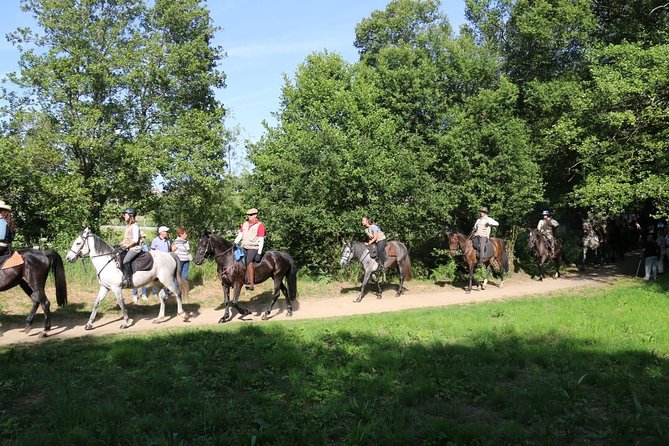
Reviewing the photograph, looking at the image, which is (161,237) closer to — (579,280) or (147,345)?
(147,345)

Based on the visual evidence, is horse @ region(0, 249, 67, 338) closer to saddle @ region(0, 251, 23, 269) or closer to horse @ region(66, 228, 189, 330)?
saddle @ region(0, 251, 23, 269)

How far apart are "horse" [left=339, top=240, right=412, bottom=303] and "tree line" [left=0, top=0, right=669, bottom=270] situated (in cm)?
220

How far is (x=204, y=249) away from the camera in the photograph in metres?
12.1

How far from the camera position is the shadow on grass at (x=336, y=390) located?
514 cm

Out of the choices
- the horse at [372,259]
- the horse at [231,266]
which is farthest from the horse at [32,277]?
the horse at [372,259]

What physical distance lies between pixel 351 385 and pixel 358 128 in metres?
13.8

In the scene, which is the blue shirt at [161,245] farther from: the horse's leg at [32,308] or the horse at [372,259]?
the horse at [372,259]

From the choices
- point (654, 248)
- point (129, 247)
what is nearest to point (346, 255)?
point (129, 247)

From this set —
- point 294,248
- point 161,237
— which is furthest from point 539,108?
point 161,237

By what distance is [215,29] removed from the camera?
77.0ft

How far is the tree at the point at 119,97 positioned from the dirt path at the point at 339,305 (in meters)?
6.89

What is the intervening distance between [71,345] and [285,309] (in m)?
5.80

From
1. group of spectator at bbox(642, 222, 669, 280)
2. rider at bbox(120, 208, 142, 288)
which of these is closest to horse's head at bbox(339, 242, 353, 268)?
rider at bbox(120, 208, 142, 288)

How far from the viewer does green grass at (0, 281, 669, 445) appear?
5.15 m
